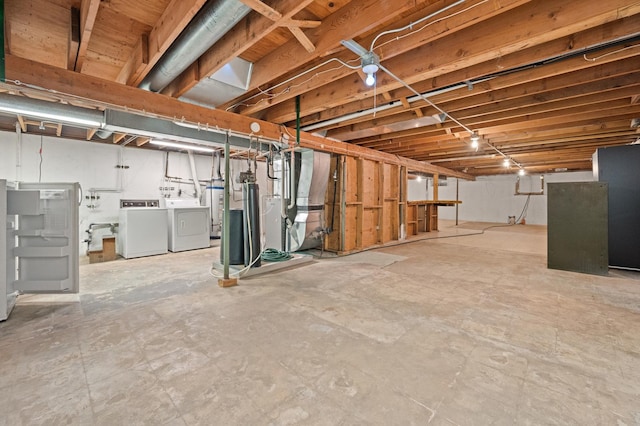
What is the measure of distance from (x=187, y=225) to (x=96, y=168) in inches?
81.4

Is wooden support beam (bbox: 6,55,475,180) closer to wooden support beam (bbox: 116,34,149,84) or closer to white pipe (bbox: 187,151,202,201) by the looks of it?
wooden support beam (bbox: 116,34,149,84)

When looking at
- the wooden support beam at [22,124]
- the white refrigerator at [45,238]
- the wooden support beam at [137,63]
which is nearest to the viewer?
the wooden support beam at [137,63]

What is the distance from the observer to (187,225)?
18.3 ft

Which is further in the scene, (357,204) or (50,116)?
(357,204)

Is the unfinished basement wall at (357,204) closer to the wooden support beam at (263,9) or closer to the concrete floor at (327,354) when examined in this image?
the concrete floor at (327,354)

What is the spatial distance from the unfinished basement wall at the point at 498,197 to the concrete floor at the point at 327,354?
9.11 meters

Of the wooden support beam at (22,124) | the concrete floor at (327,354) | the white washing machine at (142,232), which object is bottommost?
the concrete floor at (327,354)

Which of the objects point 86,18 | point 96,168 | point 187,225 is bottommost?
point 187,225

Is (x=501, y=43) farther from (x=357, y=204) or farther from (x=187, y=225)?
(x=187, y=225)

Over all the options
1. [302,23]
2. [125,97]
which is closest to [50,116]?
[125,97]

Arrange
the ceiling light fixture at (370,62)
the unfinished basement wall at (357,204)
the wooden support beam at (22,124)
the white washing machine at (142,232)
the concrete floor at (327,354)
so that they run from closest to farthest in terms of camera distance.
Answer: the concrete floor at (327,354) → the ceiling light fixture at (370,62) → the wooden support beam at (22,124) → the white washing machine at (142,232) → the unfinished basement wall at (357,204)

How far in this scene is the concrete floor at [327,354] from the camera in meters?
1.33

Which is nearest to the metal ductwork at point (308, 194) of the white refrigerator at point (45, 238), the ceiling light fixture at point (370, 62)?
the ceiling light fixture at point (370, 62)

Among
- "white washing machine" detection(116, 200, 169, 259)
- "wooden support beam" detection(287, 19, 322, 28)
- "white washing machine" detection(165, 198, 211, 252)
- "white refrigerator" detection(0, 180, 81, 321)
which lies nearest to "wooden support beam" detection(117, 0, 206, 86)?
"wooden support beam" detection(287, 19, 322, 28)
